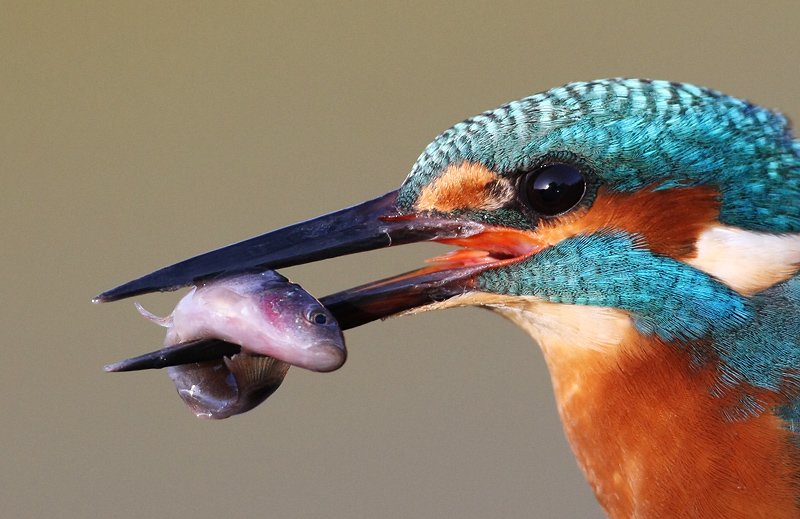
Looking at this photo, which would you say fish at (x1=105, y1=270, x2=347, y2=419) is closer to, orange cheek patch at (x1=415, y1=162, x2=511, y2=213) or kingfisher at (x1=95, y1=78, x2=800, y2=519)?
kingfisher at (x1=95, y1=78, x2=800, y2=519)

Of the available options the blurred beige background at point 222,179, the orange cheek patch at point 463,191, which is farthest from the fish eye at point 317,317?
the blurred beige background at point 222,179

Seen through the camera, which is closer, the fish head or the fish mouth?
the fish head

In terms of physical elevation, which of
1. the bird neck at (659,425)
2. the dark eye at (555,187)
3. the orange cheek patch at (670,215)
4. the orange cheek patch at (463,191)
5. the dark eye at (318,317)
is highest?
the orange cheek patch at (463,191)

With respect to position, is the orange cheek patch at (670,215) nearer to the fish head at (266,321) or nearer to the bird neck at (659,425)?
the bird neck at (659,425)

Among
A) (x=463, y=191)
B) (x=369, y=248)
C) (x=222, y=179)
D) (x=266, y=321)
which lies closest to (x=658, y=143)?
(x=463, y=191)

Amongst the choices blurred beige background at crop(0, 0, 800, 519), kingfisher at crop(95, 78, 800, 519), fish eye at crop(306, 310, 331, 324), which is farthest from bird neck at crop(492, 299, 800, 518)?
blurred beige background at crop(0, 0, 800, 519)

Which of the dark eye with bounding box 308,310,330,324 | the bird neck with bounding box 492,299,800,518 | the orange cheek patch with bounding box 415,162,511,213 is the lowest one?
the bird neck with bounding box 492,299,800,518

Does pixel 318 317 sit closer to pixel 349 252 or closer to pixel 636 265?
pixel 349 252

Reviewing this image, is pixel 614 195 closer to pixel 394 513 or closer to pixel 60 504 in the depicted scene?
pixel 394 513
